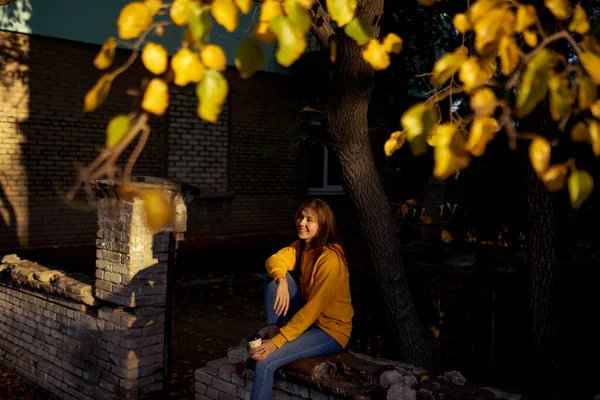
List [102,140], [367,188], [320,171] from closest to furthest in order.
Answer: [367,188] < [102,140] < [320,171]

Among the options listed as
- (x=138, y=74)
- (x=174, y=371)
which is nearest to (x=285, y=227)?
(x=138, y=74)

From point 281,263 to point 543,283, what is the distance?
93.1 inches

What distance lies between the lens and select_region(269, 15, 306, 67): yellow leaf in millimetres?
1681

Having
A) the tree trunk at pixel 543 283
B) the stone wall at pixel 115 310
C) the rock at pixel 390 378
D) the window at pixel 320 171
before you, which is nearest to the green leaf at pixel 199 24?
the rock at pixel 390 378

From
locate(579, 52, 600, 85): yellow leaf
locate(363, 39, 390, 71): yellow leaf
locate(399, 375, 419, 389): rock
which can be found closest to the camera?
locate(579, 52, 600, 85): yellow leaf

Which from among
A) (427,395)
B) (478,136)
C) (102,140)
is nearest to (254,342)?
(427,395)

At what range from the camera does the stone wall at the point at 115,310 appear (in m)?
4.75

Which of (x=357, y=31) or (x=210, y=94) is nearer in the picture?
(x=210, y=94)

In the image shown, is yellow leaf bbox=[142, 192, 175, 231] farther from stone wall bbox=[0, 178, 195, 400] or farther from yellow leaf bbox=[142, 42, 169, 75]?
yellow leaf bbox=[142, 42, 169, 75]

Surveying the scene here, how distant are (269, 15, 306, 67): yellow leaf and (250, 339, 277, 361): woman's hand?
2.41 meters

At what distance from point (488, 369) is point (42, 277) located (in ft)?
14.0

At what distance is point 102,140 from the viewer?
33.9 ft

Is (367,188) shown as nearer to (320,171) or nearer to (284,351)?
(284,351)

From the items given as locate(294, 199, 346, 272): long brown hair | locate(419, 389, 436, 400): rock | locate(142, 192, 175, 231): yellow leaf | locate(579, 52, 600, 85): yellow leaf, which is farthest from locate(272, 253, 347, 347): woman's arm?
locate(579, 52, 600, 85): yellow leaf
